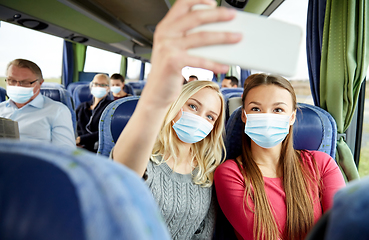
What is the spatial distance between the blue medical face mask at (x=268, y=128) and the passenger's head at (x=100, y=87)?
126 inches

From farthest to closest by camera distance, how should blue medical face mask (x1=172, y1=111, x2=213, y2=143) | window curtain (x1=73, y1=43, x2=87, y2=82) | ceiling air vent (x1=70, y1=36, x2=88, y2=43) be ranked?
window curtain (x1=73, y1=43, x2=87, y2=82), ceiling air vent (x1=70, y1=36, x2=88, y2=43), blue medical face mask (x1=172, y1=111, x2=213, y2=143)

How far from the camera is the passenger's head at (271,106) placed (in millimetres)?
1504

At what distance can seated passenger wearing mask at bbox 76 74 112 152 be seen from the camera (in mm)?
3346

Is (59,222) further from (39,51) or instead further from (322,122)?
(39,51)

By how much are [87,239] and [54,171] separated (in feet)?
0.39

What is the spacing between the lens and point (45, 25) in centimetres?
457

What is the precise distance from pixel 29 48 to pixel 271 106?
5678 millimetres

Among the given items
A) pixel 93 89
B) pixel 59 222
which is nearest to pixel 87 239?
pixel 59 222

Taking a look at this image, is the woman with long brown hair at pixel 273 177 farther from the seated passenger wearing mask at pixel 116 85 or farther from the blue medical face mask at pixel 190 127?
the seated passenger wearing mask at pixel 116 85

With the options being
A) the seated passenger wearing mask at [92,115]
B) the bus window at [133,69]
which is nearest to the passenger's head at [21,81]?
the seated passenger wearing mask at [92,115]

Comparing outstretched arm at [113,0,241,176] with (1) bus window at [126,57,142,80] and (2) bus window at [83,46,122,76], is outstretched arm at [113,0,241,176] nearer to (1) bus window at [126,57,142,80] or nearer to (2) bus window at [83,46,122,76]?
(2) bus window at [83,46,122,76]

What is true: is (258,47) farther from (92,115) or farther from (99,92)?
(99,92)

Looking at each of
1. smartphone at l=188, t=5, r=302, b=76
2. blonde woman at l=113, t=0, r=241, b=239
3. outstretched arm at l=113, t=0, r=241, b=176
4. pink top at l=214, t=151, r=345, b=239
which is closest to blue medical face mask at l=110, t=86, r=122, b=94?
blonde woman at l=113, t=0, r=241, b=239

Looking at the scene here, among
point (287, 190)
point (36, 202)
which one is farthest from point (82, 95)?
point (36, 202)
